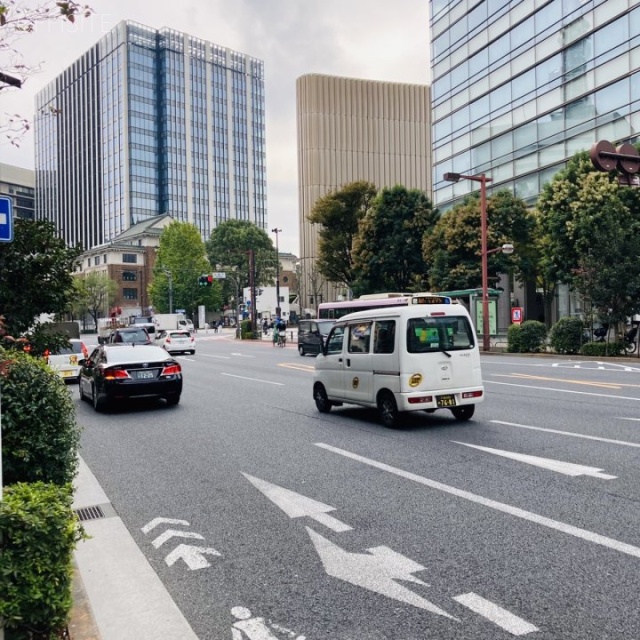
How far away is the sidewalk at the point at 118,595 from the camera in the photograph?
368cm

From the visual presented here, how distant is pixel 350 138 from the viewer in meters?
94.0

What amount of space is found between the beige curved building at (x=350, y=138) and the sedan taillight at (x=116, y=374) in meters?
71.1

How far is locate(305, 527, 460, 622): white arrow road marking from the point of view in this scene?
414 cm

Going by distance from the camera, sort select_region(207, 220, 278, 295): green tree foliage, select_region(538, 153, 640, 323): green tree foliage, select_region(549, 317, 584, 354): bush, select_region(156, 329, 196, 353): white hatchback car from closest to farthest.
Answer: select_region(538, 153, 640, 323): green tree foliage < select_region(549, 317, 584, 354): bush < select_region(156, 329, 196, 353): white hatchback car < select_region(207, 220, 278, 295): green tree foliage

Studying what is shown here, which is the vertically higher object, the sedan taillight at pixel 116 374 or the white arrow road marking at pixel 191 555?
the sedan taillight at pixel 116 374

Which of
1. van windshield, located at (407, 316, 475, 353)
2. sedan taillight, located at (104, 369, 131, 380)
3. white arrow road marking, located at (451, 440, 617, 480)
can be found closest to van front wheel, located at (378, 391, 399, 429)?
van windshield, located at (407, 316, 475, 353)

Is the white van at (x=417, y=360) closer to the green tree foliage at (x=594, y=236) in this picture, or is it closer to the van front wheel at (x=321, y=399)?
the van front wheel at (x=321, y=399)

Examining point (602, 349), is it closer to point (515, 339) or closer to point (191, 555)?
point (515, 339)

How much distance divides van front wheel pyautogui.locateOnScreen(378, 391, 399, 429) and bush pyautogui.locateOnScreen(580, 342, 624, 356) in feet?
57.8

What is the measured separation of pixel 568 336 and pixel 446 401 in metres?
18.4

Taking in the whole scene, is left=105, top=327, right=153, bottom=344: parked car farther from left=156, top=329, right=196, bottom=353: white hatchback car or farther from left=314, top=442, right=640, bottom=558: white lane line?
left=314, top=442, right=640, bottom=558: white lane line

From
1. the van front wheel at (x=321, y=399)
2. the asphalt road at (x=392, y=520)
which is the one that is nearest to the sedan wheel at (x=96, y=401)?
the asphalt road at (x=392, y=520)

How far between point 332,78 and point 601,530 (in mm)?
94357

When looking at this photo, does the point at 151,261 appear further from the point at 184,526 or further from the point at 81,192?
the point at 184,526
